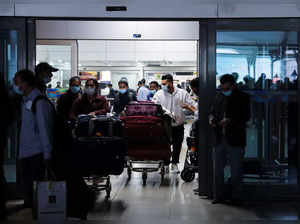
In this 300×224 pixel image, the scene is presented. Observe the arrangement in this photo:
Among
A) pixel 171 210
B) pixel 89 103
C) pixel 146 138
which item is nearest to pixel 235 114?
pixel 171 210

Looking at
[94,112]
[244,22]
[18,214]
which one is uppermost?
[244,22]

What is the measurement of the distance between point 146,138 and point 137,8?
7.11ft

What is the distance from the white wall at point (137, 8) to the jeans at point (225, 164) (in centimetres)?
172

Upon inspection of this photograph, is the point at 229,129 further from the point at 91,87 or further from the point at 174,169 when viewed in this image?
the point at 174,169

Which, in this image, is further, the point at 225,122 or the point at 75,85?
the point at 75,85

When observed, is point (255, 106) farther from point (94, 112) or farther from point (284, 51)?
point (94, 112)

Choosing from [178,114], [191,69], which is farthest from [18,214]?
[191,69]

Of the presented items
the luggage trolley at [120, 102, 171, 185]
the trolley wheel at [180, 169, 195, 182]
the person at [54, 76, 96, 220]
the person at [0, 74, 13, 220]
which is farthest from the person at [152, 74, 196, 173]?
the person at [0, 74, 13, 220]

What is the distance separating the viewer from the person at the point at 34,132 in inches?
172

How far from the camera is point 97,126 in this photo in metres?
6.13

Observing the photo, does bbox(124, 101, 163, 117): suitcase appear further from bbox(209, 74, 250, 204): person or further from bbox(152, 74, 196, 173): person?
bbox(209, 74, 250, 204): person

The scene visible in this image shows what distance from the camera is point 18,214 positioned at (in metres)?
5.30

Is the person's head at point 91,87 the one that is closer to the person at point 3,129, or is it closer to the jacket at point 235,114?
the person at point 3,129

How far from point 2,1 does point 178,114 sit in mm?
3738
